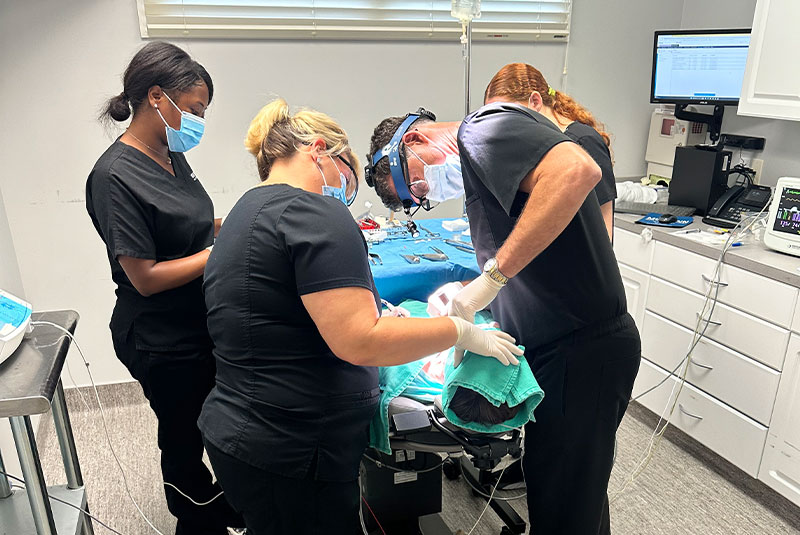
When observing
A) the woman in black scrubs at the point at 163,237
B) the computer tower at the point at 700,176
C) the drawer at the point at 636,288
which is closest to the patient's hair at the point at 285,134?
the woman in black scrubs at the point at 163,237

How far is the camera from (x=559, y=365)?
1.33 metres

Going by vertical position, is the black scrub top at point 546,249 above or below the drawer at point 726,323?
above

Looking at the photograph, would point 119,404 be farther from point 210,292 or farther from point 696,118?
point 696,118

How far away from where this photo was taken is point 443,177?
1608 mm

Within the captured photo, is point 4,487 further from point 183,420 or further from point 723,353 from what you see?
point 723,353

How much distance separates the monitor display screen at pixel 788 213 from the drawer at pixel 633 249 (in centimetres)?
47

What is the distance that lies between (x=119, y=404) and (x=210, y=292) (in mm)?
1947

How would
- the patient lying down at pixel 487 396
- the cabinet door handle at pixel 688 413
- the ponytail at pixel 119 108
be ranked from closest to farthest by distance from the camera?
the patient lying down at pixel 487 396, the ponytail at pixel 119 108, the cabinet door handle at pixel 688 413

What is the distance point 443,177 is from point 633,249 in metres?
1.33

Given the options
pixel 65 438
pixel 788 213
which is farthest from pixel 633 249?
pixel 65 438

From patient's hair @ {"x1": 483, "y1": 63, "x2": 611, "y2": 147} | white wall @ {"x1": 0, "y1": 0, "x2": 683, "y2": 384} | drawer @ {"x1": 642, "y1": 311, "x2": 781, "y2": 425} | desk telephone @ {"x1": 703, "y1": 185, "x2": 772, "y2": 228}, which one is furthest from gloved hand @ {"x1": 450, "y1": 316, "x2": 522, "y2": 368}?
white wall @ {"x1": 0, "y1": 0, "x2": 683, "y2": 384}

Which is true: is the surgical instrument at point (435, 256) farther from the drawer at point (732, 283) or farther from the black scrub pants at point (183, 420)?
the drawer at point (732, 283)

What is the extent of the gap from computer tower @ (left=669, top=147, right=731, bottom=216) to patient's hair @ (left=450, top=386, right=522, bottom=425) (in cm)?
184

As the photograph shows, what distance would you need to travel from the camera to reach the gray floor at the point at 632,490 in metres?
2.03
